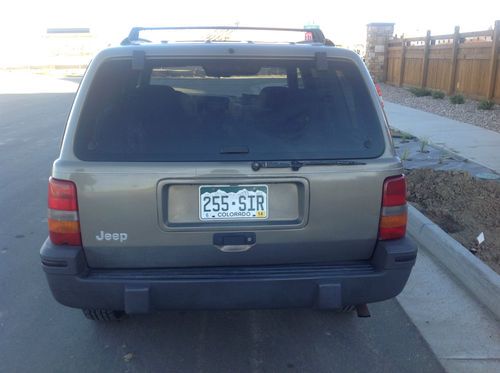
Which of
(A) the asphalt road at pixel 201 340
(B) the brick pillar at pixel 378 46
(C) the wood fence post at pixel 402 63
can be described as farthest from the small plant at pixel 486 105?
(A) the asphalt road at pixel 201 340

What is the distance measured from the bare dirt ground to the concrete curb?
241 millimetres

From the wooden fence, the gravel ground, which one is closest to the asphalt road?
the gravel ground

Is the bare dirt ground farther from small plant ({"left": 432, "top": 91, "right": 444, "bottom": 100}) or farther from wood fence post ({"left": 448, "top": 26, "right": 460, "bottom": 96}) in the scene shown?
wood fence post ({"left": 448, "top": 26, "right": 460, "bottom": 96})

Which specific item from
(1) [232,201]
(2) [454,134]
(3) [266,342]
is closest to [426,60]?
(2) [454,134]

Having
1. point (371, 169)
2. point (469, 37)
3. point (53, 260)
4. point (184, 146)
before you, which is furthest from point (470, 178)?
point (469, 37)

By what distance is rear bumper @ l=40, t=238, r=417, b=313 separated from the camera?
2975 millimetres

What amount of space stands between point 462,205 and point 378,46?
66.2ft

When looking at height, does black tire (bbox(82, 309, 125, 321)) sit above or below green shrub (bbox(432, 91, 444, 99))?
above

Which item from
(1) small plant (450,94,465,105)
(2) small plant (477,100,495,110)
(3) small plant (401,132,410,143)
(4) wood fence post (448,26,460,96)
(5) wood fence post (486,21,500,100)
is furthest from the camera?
(4) wood fence post (448,26,460,96)

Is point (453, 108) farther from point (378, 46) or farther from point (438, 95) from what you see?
point (378, 46)

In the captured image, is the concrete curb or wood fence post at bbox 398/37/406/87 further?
wood fence post at bbox 398/37/406/87

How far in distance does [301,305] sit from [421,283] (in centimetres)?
186

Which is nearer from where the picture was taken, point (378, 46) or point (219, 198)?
point (219, 198)

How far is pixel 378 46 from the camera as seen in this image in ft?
81.5
